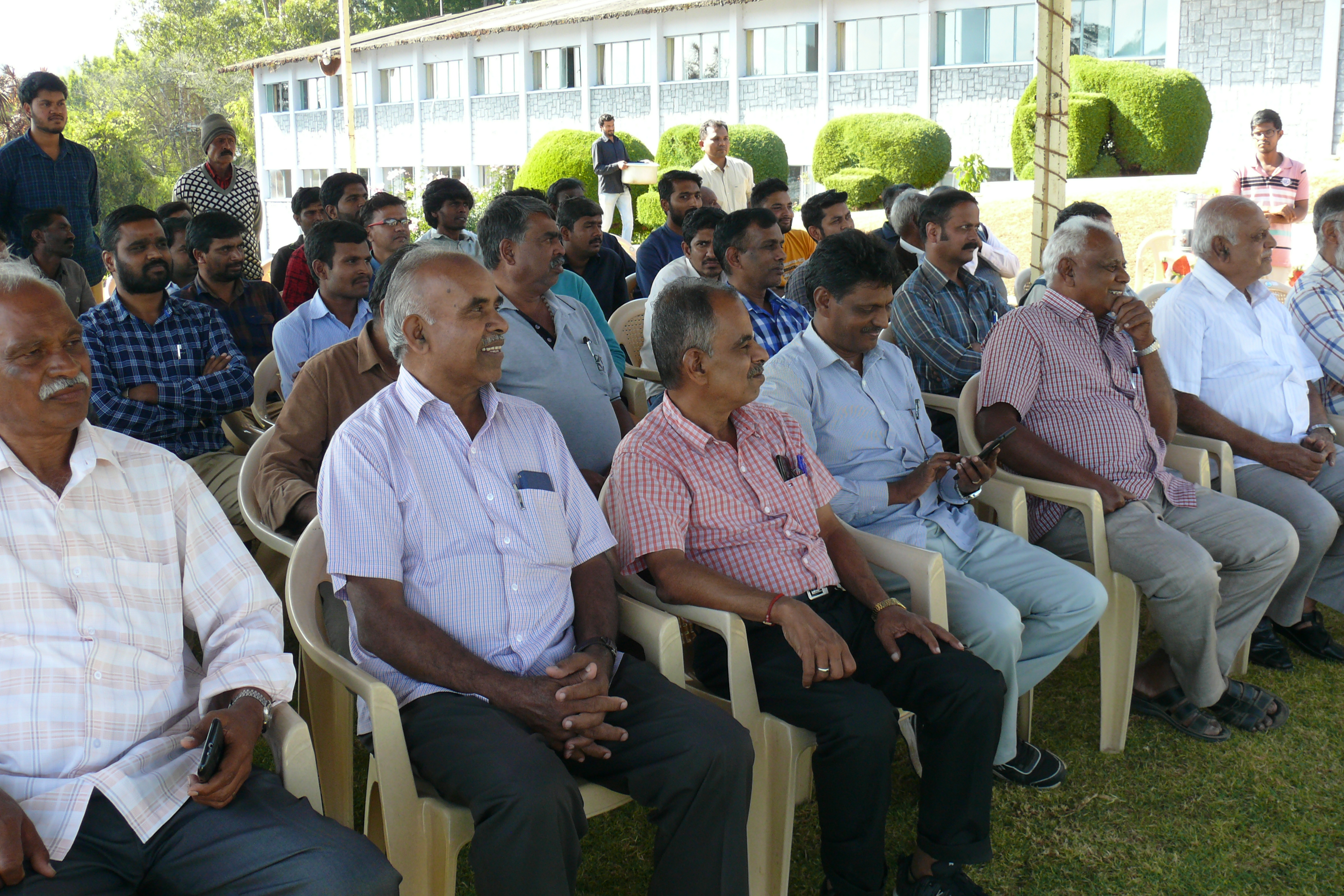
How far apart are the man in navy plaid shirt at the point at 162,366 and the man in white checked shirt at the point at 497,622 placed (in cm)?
141

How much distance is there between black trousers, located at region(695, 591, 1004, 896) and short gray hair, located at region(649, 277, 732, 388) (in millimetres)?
655

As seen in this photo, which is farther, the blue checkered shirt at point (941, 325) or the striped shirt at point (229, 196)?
the striped shirt at point (229, 196)

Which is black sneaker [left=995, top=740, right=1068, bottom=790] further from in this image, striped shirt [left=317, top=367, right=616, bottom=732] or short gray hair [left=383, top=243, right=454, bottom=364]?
short gray hair [left=383, top=243, right=454, bottom=364]

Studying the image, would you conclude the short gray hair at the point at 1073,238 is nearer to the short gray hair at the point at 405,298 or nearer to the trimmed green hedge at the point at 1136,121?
the short gray hair at the point at 405,298

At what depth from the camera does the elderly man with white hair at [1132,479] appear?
10.4 ft

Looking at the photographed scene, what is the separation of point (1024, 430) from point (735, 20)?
20973mm

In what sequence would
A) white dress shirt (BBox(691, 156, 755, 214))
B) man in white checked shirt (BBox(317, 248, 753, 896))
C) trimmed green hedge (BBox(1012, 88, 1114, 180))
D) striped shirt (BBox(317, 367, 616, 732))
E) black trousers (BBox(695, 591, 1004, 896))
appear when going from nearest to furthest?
man in white checked shirt (BBox(317, 248, 753, 896)) < striped shirt (BBox(317, 367, 616, 732)) < black trousers (BBox(695, 591, 1004, 896)) < white dress shirt (BBox(691, 156, 755, 214)) < trimmed green hedge (BBox(1012, 88, 1114, 180))

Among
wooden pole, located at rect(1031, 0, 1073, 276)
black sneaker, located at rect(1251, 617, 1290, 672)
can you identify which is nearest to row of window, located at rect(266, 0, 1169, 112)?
wooden pole, located at rect(1031, 0, 1073, 276)

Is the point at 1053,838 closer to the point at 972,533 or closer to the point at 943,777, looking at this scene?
the point at 943,777

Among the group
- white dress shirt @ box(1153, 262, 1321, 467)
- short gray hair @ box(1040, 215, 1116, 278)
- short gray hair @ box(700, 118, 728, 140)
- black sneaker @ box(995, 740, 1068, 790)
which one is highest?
short gray hair @ box(700, 118, 728, 140)

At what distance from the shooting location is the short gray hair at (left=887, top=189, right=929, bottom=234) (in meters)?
5.61

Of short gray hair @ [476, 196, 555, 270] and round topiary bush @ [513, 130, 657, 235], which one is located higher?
round topiary bush @ [513, 130, 657, 235]

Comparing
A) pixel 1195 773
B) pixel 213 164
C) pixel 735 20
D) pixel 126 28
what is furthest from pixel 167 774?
pixel 126 28

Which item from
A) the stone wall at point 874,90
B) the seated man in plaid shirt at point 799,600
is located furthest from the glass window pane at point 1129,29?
the seated man in plaid shirt at point 799,600
